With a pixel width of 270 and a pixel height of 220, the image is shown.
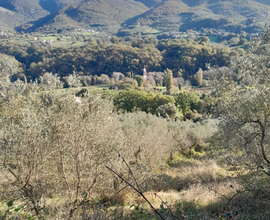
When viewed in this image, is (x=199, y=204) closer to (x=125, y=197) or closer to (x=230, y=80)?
(x=125, y=197)

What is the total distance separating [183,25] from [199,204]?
712ft

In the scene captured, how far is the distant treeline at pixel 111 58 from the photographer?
89000 millimetres

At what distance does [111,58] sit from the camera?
3917 inches

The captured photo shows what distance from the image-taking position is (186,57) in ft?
299

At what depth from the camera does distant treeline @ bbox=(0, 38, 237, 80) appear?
8900 centimetres

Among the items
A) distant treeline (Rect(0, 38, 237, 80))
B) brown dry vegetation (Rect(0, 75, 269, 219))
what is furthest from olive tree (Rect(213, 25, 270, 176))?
distant treeline (Rect(0, 38, 237, 80))

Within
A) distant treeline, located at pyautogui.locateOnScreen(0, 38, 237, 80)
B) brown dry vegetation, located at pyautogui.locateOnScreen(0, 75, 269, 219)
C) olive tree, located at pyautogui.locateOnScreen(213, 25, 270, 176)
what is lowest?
distant treeline, located at pyautogui.locateOnScreen(0, 38, 237, 80)

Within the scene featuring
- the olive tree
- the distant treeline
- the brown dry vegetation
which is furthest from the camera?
the distant treeline

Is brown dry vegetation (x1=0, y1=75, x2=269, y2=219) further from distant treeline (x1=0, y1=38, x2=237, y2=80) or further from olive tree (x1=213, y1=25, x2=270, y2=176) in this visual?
distant treeline (x1=0, y1=38, x2=237, y2=80)

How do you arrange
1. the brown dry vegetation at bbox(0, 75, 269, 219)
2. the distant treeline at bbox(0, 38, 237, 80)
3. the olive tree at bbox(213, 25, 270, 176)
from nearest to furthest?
the brown dry vegetation at bbox(0, 75, 269, 219) → the olive tree at bbox(213, 25, 270, 176) → the distant treeline at bbox(0, 38, 237, 80)

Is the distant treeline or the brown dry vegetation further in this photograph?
the distant treeline

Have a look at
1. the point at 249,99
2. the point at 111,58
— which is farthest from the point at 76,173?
the point at 111,58

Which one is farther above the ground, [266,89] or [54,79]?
[266,89]

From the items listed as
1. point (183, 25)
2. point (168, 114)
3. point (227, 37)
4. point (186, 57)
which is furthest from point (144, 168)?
point (183, 25)
